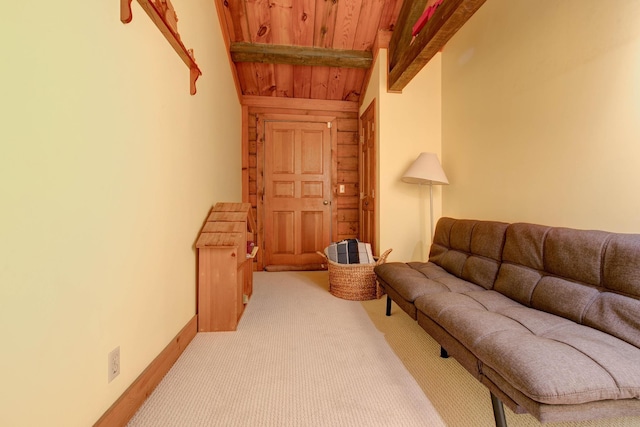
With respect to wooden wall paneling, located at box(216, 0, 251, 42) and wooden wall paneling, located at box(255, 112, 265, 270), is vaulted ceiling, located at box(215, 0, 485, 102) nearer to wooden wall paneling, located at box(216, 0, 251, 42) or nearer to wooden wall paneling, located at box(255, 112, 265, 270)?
wooden wall paneling, located at box(216, 0, 251, 42)

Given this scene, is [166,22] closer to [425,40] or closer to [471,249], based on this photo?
[425,40]

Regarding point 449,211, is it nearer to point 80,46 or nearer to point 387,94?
point 387,94

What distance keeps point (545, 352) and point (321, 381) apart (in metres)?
0.97

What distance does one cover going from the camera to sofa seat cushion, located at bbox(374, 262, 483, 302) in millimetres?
1662

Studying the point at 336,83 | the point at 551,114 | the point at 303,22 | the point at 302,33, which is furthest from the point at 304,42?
the point at 551,114

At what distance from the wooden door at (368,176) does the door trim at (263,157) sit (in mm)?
379

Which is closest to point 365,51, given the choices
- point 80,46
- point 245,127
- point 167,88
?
point 245,127

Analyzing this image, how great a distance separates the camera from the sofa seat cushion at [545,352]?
768 mm

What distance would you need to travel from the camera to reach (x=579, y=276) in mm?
1253

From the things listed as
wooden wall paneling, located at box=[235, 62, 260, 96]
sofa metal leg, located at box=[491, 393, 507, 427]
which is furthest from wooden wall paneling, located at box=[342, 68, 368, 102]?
sofa metal leg, located at box=[491, 393, 507, 427]

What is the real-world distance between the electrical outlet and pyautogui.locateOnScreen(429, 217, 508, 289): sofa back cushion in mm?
1989

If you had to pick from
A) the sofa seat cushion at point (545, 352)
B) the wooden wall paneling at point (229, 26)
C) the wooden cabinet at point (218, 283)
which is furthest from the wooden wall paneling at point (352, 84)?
the sofa seat cushion at point (545, 352)

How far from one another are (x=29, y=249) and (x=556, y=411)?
154 cm

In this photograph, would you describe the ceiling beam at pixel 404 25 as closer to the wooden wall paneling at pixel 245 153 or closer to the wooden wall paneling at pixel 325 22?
the wooden wall paneling at pixel 325 22
